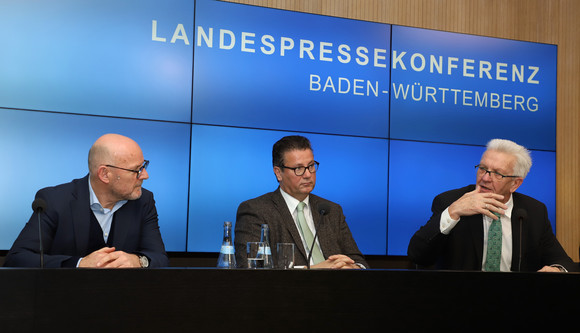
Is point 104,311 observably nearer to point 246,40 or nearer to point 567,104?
point 246,40

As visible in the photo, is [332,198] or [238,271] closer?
[238,271]

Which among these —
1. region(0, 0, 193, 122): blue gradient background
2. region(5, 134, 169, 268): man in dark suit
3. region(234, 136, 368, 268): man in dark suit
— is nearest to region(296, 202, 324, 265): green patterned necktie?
region(234, 136, 368, 268): man in dark suit

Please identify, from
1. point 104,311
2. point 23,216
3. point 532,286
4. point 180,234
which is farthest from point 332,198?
point 104,311

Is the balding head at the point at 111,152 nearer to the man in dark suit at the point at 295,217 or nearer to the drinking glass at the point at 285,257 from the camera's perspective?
→ the man in dark suit at the point at 295,217

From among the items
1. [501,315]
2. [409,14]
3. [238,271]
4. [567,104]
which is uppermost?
[409,14]

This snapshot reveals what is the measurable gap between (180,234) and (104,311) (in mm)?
2117

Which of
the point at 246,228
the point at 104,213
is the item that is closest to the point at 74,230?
the point at 104,213

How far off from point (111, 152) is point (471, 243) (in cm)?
180

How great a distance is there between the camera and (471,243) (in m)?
3.13

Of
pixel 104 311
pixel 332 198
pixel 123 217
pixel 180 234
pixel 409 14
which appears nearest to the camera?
pixel 104 311

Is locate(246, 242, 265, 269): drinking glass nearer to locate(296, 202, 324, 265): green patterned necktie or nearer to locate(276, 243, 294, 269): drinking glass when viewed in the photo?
locate(276, 243, 294, 269): drinking glass

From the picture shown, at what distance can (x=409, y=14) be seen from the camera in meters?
4.39

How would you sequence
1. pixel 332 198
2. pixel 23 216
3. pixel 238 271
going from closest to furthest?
pixel 238 271
pixel 23 216
pixel 332 198

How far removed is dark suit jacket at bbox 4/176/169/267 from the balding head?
113 mm
